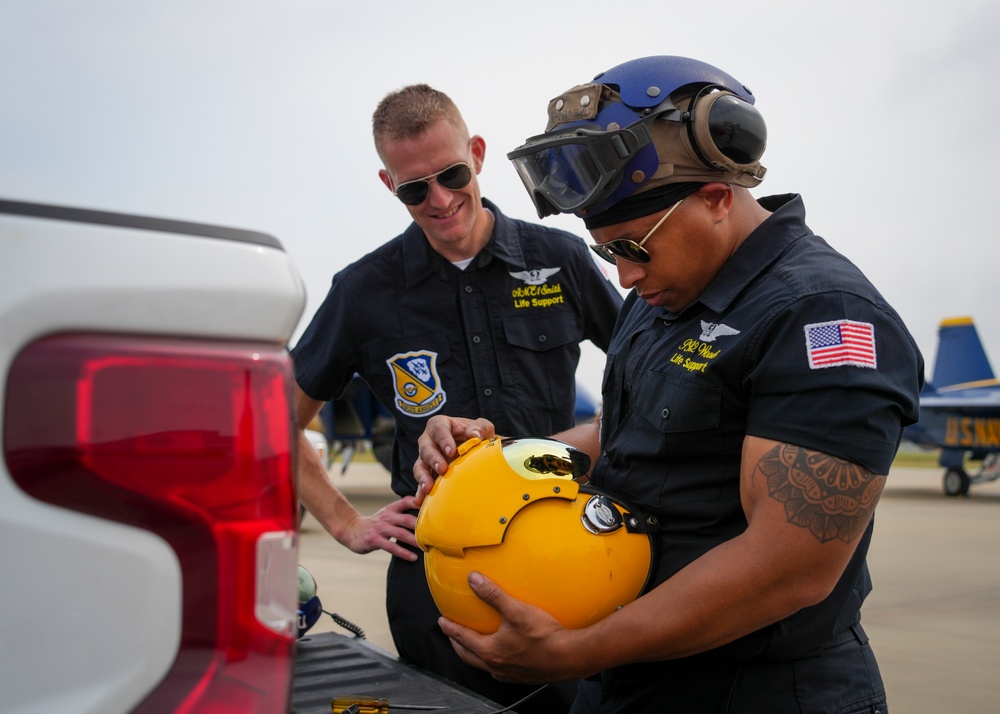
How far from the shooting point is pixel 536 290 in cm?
318

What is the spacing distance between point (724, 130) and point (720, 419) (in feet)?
1.93

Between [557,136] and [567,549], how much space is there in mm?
Result: 858

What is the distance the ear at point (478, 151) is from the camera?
130 inches

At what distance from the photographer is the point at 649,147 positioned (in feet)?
6.30

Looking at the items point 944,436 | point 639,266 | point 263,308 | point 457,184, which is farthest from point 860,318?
point 944,436

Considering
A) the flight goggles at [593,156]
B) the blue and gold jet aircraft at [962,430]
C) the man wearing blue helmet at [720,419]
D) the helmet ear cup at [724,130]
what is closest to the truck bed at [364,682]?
the man wearing blue helmet at [720,419]

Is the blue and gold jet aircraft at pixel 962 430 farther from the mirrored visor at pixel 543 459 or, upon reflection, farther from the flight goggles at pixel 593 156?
the flight goggles at pixel 593 156

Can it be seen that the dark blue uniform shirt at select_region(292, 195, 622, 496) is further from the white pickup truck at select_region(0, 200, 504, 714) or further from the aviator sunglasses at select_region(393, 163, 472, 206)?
the white pickup truck at select_region(0, 200, 504, 714)

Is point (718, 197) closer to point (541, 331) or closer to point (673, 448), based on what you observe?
point (673, 448)

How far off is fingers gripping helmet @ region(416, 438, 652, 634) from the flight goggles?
568 millimetres

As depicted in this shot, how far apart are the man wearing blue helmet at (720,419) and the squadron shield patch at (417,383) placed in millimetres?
875

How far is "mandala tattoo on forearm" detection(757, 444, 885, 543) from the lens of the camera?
64.9 inches

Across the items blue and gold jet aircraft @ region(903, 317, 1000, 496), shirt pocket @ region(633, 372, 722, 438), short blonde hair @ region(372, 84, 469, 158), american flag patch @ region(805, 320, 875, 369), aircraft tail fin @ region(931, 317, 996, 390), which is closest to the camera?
american flag patch @ region(805, 320, 875, 369)

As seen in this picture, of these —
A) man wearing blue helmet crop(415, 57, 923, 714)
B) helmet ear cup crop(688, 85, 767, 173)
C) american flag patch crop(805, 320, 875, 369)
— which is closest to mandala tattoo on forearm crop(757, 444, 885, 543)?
man wearing blue helmet crop(415, 57, 923, 714)
